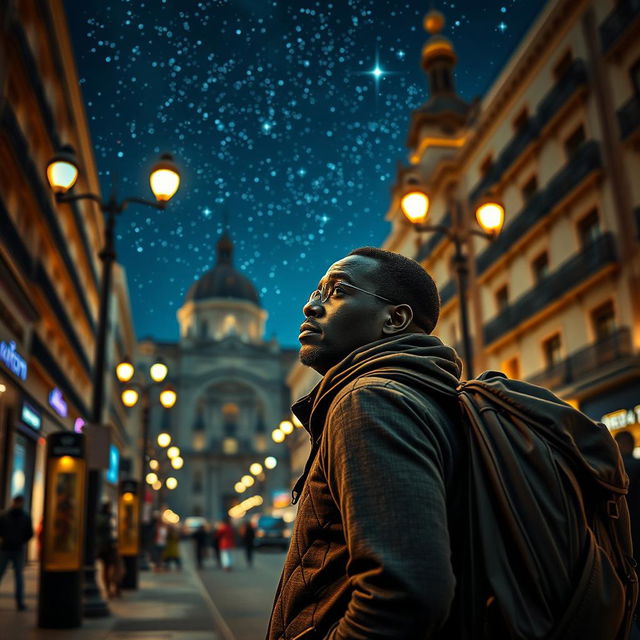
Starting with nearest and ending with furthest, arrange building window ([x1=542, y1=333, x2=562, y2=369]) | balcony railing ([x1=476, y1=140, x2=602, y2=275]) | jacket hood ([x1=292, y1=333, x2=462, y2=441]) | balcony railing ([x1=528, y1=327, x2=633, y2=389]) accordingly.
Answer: jacket hood ([x1=292, y1=333, x2=462, y2=441]), balcony railing ([x1=528, y1=327, x2=633, y2=389]), balcony railing ([x1=476, y1=140, x2=602, y2=275]), building window ([x1=542, y1=333, x2=562, y2=369])

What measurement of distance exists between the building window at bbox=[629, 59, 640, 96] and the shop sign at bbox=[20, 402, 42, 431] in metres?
19.9

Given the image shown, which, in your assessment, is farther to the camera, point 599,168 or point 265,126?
point 599,168

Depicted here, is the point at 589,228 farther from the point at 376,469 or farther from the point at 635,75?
the point at 376,469

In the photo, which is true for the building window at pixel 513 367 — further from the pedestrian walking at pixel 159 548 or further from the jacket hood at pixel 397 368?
the jacket hood at pixel 397 368

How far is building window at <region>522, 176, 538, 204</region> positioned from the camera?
86.4ft

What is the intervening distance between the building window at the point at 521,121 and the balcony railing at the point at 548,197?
3.46 meters

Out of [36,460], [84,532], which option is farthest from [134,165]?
[36,460]

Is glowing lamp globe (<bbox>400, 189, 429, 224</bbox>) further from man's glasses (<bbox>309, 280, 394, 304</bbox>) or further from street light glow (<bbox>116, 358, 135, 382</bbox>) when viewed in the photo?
man's glasses (<bbox>309, 280, 394, 304</bbox>)

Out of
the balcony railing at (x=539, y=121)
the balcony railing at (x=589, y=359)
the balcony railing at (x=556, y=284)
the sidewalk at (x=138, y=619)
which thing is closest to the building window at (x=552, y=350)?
the balcony railing at (x=589, y=359)

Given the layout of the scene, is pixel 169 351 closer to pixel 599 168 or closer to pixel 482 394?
pixel 599 168

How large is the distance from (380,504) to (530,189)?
26.8 m

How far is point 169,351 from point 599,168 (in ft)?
247

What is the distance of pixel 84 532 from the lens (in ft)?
35.7

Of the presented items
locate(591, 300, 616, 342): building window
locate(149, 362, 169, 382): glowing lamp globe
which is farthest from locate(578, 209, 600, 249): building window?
locate(149, 362, 169, 382): glowing lamp globe
